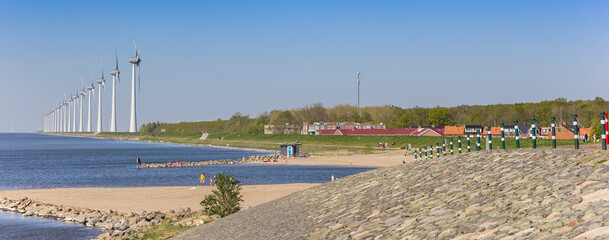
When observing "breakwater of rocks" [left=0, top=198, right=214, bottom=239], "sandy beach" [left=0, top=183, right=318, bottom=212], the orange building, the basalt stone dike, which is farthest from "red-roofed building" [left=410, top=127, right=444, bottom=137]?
the basalt stone dike

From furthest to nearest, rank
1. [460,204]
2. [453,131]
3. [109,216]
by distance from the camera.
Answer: [453,131] → [109,216] → [460,204]

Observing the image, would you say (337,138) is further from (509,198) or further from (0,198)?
(509,198)

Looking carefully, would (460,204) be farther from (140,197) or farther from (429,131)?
(429,131)

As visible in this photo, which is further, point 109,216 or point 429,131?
point 429,131

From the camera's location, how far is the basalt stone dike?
11068 millimetres

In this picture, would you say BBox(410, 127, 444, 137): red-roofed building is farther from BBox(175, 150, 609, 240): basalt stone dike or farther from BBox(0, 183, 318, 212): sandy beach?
BBox(175, 150, 609, 240): basalt stone dike

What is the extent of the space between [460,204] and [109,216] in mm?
27568

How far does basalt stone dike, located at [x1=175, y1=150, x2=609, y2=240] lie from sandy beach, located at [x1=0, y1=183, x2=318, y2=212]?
19125 mm

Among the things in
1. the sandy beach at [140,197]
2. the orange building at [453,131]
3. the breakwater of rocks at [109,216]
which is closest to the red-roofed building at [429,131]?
the orange building at [453,131]

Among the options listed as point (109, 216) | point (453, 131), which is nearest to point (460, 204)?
point (109, 216)

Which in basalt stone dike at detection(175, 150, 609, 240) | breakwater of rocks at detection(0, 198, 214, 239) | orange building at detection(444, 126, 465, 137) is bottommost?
breakwater of rocks at detection(0, 198, 214, 239)

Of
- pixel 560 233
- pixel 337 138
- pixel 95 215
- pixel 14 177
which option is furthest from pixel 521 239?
pixel 337 138

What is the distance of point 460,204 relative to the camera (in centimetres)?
1388

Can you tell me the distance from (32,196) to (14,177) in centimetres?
3121
